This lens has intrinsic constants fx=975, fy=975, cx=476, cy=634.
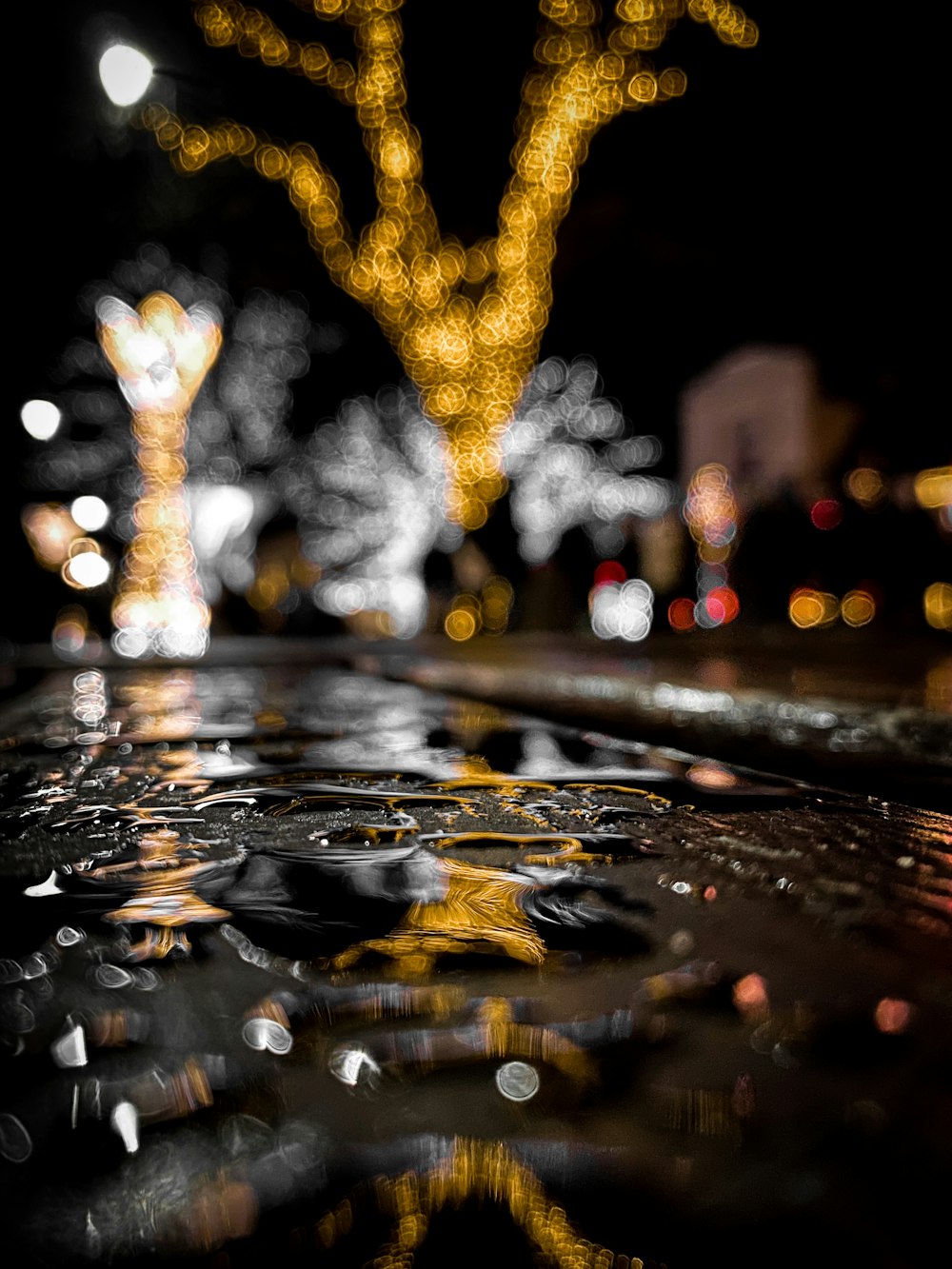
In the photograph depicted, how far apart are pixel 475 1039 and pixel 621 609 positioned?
15200mm

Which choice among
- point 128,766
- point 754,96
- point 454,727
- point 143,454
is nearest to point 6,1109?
point 128,766

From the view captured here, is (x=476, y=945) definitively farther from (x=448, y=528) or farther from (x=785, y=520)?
(x=448, y=528)

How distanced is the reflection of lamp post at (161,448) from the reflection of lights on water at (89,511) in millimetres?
7642

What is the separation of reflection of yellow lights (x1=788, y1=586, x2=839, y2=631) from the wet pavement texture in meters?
8.53

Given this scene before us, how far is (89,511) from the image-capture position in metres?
18.5

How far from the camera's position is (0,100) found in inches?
234

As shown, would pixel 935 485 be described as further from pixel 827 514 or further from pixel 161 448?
pixel 161 448

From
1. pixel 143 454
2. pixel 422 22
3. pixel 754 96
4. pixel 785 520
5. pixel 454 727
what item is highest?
pixel 422 22

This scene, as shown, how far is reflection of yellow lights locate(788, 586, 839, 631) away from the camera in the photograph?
30.5 feet

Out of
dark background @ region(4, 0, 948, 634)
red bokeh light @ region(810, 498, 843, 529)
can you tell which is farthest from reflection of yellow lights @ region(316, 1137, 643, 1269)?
red bokeh light @ region(810, 498, 843, 529)

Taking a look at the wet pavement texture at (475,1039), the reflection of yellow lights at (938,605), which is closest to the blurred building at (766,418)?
the reflection of yellow lights at (938,605)

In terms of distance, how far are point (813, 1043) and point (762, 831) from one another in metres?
0.58

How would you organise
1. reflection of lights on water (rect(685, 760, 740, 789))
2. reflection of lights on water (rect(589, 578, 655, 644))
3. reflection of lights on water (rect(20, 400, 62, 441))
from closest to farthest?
reflection of lights on water (rect(685, 760, 740, 789))
reflection of lights on water (rect(589, 578, 655, 644))
reflection of lights on water (rect(20, 400, 62, 441))

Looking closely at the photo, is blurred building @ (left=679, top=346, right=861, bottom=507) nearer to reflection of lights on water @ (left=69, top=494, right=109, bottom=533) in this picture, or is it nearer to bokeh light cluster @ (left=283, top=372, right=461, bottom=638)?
bokeh light cluster @ (left=283, top=372, right=461, bottom=638)
